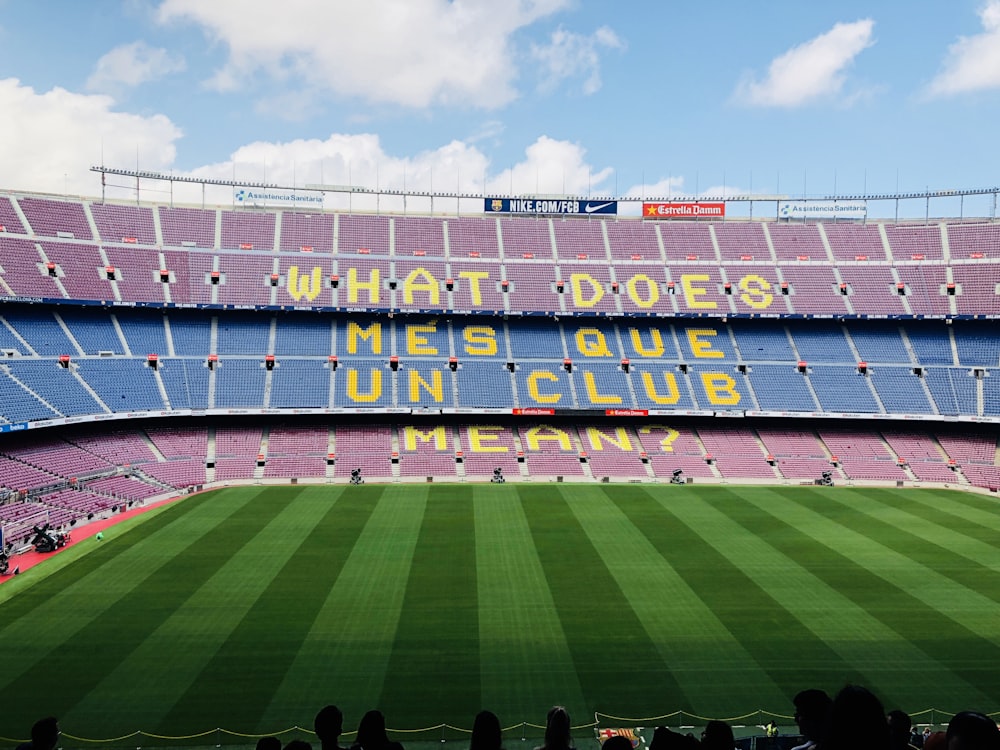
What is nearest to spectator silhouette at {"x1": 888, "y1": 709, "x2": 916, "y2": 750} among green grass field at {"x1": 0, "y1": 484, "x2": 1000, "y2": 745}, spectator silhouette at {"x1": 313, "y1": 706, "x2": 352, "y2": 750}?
spectator silhouette at {"x1": 313, "y1": 706, "x2": 352, "y2": 750}

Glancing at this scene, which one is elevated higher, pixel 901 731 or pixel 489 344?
pixel 489 344

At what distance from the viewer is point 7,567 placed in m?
27.6

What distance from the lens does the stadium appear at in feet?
62.6

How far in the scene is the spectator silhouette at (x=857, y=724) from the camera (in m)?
3.28

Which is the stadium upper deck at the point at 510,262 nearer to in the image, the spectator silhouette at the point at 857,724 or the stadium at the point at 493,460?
the stadium at the point at 493,460

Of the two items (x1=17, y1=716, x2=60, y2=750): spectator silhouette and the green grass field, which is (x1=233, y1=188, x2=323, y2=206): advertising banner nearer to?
the green grass field

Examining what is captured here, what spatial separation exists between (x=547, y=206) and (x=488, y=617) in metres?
50.2

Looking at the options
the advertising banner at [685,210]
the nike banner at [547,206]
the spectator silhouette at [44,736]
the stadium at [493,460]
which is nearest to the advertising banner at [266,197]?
the stadium at [493,460]

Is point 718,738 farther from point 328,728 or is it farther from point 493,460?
point 493,460

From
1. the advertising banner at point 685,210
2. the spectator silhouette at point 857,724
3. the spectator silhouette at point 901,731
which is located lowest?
the spectator silhouette at point 901,731

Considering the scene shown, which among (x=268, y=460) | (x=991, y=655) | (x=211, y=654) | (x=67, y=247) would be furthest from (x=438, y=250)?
(x=991, y=655)

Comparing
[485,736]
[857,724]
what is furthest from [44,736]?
[857,724]

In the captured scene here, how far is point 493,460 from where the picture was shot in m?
49.4

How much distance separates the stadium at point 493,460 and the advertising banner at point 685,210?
226 millimetres
